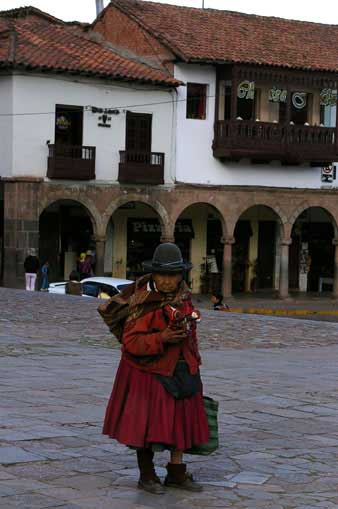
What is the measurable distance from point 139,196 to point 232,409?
1026 inches

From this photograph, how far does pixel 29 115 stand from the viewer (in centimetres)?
3378

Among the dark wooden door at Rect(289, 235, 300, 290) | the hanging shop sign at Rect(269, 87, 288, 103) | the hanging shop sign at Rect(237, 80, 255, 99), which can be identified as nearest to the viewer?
the hanging shop sign at Rect(237, 80, 255, 99)

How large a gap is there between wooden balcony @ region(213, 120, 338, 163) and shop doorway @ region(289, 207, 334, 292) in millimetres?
3598

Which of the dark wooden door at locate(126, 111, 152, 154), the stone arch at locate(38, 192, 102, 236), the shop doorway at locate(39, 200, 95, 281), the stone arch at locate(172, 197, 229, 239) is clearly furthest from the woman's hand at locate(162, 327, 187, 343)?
the stone arch at locate(172, 197, 229, 239)

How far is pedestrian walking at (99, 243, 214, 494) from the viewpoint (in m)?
7.02

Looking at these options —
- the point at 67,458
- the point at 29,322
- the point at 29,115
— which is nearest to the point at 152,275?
the point at 67,458

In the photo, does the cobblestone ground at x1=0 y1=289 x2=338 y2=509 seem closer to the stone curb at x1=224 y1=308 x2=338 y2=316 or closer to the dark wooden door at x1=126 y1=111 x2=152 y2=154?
the stone curb at x1=224 y1=308 x2=338 y2=316

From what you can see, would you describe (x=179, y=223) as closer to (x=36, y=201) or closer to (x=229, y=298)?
(x=229, y=298)

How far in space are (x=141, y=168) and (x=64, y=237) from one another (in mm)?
3546

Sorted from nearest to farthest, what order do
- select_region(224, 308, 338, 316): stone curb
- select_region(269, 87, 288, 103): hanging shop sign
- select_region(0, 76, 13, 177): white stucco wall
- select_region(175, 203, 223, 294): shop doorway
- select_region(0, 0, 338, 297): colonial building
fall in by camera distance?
1. select_region(0, 76, 13, 177): white stucco wall
2. select_region(0, 0, 338, 297): colonial building
3. select_region(224, 308, 338, 316): stone curb
4. select_region(269, 87, 288, 103): hanging shop sign
5. select_region(175, 203, 223, 294): shop doorway

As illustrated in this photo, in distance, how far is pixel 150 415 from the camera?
23.0 feet

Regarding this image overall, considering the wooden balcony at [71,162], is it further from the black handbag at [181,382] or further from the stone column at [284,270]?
the black handbag at [181,382]

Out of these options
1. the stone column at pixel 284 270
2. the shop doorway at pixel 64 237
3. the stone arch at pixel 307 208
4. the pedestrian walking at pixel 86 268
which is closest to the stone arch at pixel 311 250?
the stone arch at pixel 307 208

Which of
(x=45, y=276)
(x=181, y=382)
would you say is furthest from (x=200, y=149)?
(x=181, y=382)
